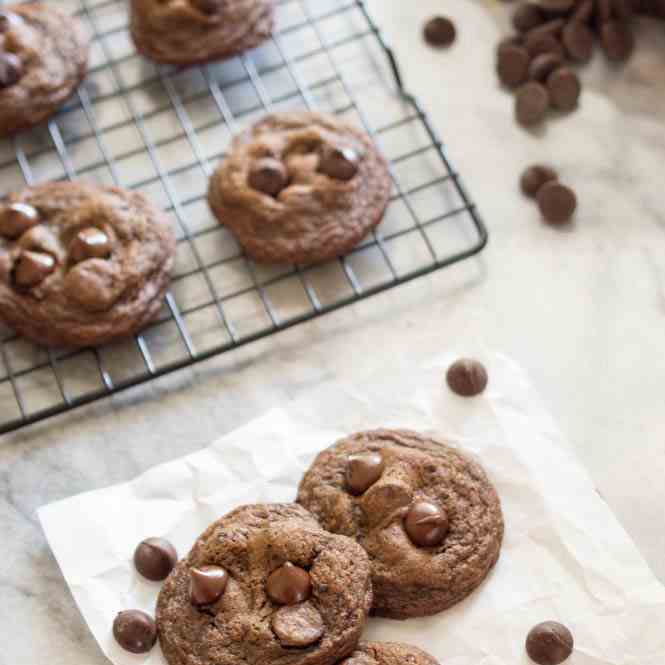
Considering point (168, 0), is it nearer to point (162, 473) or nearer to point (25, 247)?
point (25, 247)

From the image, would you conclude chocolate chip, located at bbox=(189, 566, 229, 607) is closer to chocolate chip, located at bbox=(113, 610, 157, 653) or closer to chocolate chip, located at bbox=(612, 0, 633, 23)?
chocolate chip, located at bbox=(113, 610, 157, 653)

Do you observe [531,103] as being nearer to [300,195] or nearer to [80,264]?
[300,195]

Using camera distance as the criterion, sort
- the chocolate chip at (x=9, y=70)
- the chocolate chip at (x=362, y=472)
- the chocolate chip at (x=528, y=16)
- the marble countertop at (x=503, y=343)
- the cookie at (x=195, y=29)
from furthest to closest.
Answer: the chocolate chip at (x=528, y=16), the cookie at (x=195, y=29), the chocolate chip at (x=9, y=70), the marble countertop at (x=503, y=343), the chocolate chip at (x=362, y=472)

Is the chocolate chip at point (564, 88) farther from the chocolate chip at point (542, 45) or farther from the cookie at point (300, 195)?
the cookie at point (300, 195)

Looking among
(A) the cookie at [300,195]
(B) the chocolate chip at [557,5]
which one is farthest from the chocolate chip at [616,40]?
(A) the cookie at [300,195]

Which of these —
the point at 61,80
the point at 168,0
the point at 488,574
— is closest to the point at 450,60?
the point at 168,0

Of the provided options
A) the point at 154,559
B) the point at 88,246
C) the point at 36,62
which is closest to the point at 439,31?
the point at 36,62
